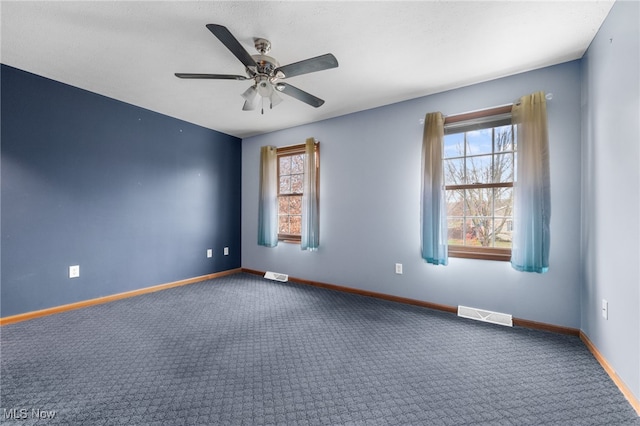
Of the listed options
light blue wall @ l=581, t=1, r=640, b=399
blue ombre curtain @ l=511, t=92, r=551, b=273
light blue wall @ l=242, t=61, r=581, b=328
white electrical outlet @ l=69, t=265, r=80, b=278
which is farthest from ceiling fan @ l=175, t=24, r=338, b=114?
white electrical outlet @ l=69, t=265, r=80, b=278

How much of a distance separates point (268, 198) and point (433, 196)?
2.55 m

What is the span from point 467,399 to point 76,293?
3.86 m

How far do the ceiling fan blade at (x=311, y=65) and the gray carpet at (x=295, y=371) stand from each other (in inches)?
84.5

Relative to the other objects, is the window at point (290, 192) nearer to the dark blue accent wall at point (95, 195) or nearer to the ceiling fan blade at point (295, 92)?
the dark blue accent wall at point (95, 195)

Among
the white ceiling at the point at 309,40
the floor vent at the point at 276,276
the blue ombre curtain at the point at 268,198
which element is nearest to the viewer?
the white ceiling at the point at 309,40

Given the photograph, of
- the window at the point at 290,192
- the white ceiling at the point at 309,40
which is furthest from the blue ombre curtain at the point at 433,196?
the window at the point at 290,192

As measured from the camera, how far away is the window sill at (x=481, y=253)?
106 inches

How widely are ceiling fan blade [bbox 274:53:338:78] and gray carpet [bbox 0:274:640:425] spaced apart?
2147mm

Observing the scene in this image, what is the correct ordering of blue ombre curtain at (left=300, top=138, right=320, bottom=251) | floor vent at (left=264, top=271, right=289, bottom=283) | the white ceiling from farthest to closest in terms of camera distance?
floor vent at (left=264, top=271, right=289, bottom=283), blue ombre curtain at (left=300, top=138, right=320, bottom=251), the white ceiling

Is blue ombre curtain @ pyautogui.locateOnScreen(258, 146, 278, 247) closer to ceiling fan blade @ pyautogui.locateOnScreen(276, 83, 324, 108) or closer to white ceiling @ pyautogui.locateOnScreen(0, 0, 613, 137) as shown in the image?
white ceiling @ pyautogui.locateOnScreen(0, 0, 613, 137)

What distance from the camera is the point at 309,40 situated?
7.13 feet

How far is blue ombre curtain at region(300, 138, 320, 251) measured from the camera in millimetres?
3955

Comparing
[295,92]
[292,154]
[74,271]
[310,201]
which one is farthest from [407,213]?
[74,271]

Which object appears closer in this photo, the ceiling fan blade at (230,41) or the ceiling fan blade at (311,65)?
the ceiling fan blade at (230,41)
